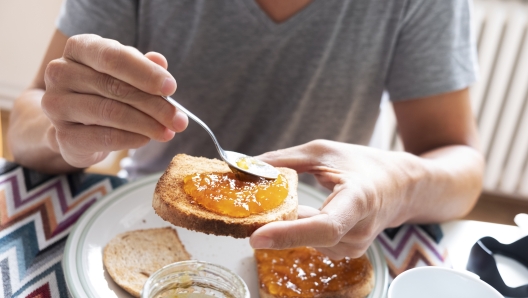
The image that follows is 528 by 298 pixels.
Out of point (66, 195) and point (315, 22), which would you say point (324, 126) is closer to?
point (315, 22)

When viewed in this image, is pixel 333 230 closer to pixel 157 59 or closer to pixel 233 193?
pixel 233 193

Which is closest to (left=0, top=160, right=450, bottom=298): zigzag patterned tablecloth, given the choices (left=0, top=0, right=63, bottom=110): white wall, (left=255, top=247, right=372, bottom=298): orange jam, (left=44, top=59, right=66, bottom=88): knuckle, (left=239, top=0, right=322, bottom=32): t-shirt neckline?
(left=255, top=247, right=372, bottom=298): orange jam

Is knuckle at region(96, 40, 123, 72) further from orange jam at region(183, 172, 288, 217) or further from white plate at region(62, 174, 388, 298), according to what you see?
white plate at region(62, 174, 388, 298)

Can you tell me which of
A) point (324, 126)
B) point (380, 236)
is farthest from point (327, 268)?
point (324, 126)

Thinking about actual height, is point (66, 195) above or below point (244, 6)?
below

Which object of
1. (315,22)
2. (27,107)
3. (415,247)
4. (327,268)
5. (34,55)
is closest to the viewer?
(327,268)

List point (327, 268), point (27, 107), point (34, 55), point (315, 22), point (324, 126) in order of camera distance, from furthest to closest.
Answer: point (34, 55) → point (324, 126) → point (315, 22) → point (27, 107) → point (327, 268)
